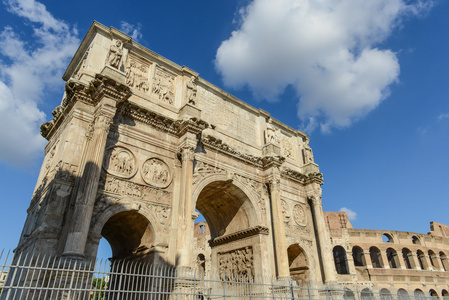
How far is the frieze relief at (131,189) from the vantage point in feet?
35.0

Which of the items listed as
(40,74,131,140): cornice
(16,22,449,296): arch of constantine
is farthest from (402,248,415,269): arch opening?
(40,74,131,140): cornice

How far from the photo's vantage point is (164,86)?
46.0ft

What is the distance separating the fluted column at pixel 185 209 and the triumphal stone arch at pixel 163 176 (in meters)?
0.04

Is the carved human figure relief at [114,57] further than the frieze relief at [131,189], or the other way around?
the carved human figure relief at [114,57]

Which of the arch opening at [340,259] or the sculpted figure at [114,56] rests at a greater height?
the sculpted figure at [114,56]

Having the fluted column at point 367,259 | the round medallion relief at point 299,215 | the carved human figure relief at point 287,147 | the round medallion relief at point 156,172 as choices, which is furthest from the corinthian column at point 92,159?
the fluted column at point 367,259

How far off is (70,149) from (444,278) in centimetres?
3929

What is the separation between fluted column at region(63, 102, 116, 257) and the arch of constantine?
3 cm

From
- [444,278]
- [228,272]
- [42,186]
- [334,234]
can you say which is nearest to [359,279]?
[334,234]

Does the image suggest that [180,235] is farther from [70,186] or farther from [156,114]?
[156,114]

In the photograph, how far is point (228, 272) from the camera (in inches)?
588

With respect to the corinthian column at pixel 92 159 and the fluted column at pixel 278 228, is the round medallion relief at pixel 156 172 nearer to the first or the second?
the corinthian column at pixel 92 159

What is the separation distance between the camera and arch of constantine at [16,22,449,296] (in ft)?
33.0

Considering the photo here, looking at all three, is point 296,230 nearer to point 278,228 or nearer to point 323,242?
point 323,242
